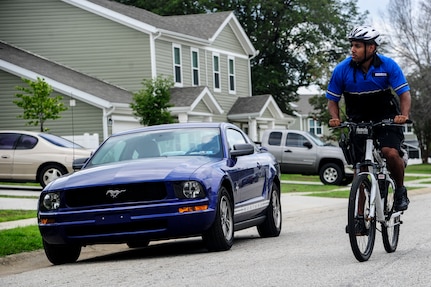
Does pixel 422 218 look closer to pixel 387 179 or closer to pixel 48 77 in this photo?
pixel 387 179

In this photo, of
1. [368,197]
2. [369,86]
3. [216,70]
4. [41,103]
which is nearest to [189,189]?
[368,197]

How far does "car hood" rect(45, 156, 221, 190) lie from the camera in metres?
10.4

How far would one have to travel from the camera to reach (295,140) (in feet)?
109

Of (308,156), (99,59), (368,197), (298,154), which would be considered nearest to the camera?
(368,197)

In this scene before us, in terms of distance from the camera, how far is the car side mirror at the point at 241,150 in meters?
11.6

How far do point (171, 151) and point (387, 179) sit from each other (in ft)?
10.4

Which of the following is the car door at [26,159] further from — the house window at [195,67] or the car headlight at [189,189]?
the house window at [195,67]

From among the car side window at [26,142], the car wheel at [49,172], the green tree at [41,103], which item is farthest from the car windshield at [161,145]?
the green tree at [41,103]

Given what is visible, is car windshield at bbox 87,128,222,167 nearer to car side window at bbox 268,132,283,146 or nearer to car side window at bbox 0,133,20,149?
car side window at bbox 0,133,20,149

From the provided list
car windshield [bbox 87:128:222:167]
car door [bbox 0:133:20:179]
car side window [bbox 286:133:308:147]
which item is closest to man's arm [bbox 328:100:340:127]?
car windshield [bbox 87:128:222:167]

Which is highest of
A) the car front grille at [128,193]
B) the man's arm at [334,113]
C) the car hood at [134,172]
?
the man's arm at [334,113]

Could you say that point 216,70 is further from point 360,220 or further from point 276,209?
point 360,220

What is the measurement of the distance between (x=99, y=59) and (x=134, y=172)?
2809 cm

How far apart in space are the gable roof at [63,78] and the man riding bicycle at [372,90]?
2426cm
